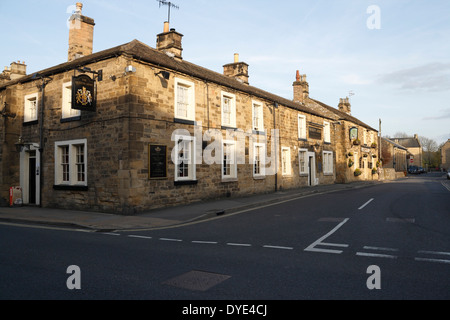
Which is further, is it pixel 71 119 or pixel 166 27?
pixel 166 27

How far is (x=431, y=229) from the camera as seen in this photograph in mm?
8555

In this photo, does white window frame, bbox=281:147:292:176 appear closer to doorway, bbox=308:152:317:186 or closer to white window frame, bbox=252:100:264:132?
white window frame, bbox=252:100:264:132

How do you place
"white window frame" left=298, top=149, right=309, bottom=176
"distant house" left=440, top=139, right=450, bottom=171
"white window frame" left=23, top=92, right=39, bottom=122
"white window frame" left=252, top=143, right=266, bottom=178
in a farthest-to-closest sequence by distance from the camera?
1. "distant house" left=440, top=139, right=450, bottom=171
2. "white window frame" left=298, top=149, right=309, bottom=176
3. "white window frame" left=252, top=143, right=266, bottom=178
4. "white window frame" left=23, top=92, right=39, bottom=122

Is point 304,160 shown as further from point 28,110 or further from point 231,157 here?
point 28,110

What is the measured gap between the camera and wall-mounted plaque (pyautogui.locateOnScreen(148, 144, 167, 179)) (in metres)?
12.9

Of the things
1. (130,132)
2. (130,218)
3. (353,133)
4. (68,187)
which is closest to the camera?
(130,218)

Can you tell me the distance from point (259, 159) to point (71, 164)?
34.7 feet

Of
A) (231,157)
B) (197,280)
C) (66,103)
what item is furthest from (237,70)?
(197,280)

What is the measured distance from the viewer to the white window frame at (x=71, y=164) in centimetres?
1385

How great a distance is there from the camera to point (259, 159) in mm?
19891

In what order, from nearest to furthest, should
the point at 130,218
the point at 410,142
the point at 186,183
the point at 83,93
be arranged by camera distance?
the point at 130,218 → the point at 83,93 → the point at 186,183 → the point at 410,142

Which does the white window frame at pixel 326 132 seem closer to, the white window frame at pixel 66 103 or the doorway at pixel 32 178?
the white window frame at pixel 66 103

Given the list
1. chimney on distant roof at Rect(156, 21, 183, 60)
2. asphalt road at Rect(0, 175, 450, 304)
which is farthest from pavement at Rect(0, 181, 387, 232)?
chimney on distant roof at Rect(156, 21, 183, 60)

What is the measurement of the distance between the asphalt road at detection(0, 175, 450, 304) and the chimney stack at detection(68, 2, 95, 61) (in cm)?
1028
